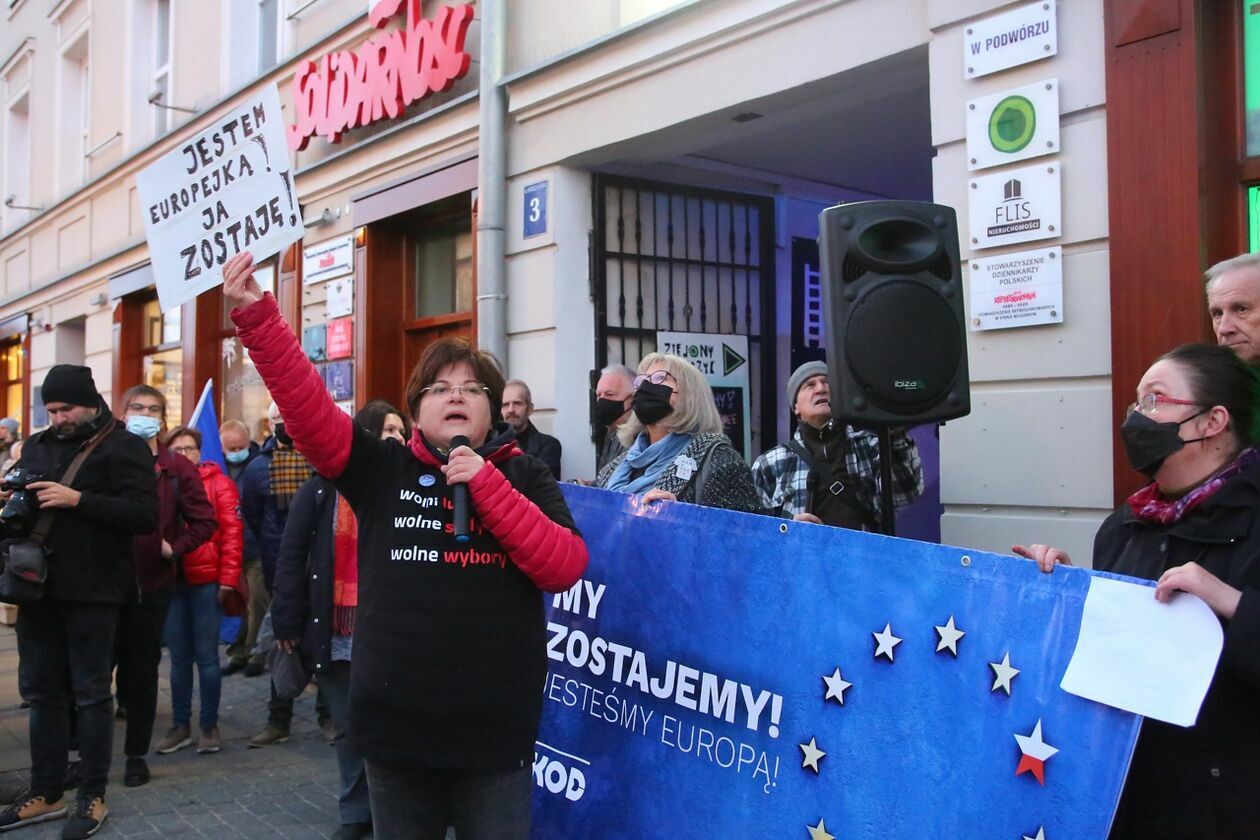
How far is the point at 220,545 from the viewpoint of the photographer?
5719 millimetres

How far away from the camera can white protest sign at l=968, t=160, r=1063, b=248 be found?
4215 mm

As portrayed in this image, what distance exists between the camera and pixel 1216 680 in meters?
2.06

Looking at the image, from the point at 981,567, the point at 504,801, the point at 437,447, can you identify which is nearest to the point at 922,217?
the point at 981,567

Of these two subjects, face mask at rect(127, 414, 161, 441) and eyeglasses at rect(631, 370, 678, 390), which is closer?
eyeglasses at rect(631, 370, 678, 390)

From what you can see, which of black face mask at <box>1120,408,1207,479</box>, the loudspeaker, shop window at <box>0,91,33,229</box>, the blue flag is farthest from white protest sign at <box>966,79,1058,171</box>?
shop window at <box>0,91,33,229</box>

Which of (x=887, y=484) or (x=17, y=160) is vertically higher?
(x=17, y=160)

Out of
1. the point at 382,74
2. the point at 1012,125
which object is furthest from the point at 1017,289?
the point at 382,74

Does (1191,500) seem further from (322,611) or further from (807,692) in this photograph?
(322,611)

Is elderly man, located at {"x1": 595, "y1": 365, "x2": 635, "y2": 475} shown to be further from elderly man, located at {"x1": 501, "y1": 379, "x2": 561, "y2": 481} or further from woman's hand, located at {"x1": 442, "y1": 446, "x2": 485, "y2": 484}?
woman's hand, located at {"x1": 442, "y1": 446, "x2": 485, "y2": 484}

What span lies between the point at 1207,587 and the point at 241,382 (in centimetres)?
1022

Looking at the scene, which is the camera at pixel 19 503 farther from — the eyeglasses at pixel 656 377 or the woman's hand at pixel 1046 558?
the woman's hand at pixel 1046 558

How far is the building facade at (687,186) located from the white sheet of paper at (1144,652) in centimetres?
197

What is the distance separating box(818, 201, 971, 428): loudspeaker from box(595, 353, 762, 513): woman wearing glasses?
0.71 meters

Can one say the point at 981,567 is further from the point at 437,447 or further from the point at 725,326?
the point at 725,326
